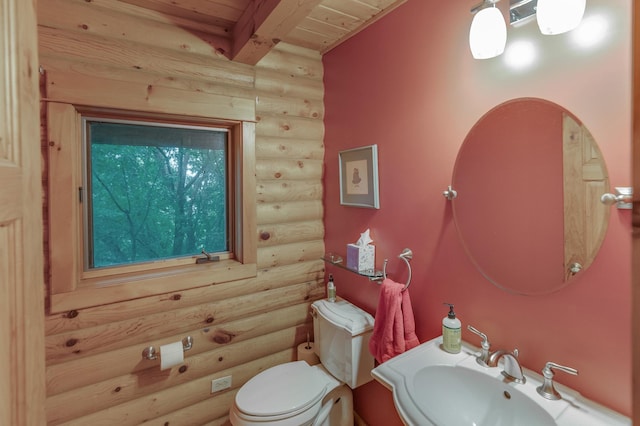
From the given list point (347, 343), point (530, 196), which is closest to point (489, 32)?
point (530, 196)

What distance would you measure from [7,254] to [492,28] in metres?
1.52

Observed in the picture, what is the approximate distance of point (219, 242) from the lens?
2.06m

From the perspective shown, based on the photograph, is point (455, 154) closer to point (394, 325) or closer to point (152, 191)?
point (394, 325)

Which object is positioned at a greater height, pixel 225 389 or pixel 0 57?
pixel 0 57

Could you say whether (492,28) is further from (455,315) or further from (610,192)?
(455,315)

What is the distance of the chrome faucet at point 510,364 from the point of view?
105 centimetres

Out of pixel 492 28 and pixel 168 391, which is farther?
pixel 168 391

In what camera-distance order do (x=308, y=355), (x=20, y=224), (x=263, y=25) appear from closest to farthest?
(x=20, y=224) → (x=263, y=25) → (x=308, y=355)

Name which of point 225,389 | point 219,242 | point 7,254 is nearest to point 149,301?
point 219,242

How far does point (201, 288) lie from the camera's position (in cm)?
184

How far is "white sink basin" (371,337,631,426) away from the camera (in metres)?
0.92

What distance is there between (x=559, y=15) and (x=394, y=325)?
1.35 meters

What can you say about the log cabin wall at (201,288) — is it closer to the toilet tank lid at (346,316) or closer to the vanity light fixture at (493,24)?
the toilet tank lid at (346,316)

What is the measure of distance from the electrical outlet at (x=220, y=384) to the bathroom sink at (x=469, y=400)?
133 cm
